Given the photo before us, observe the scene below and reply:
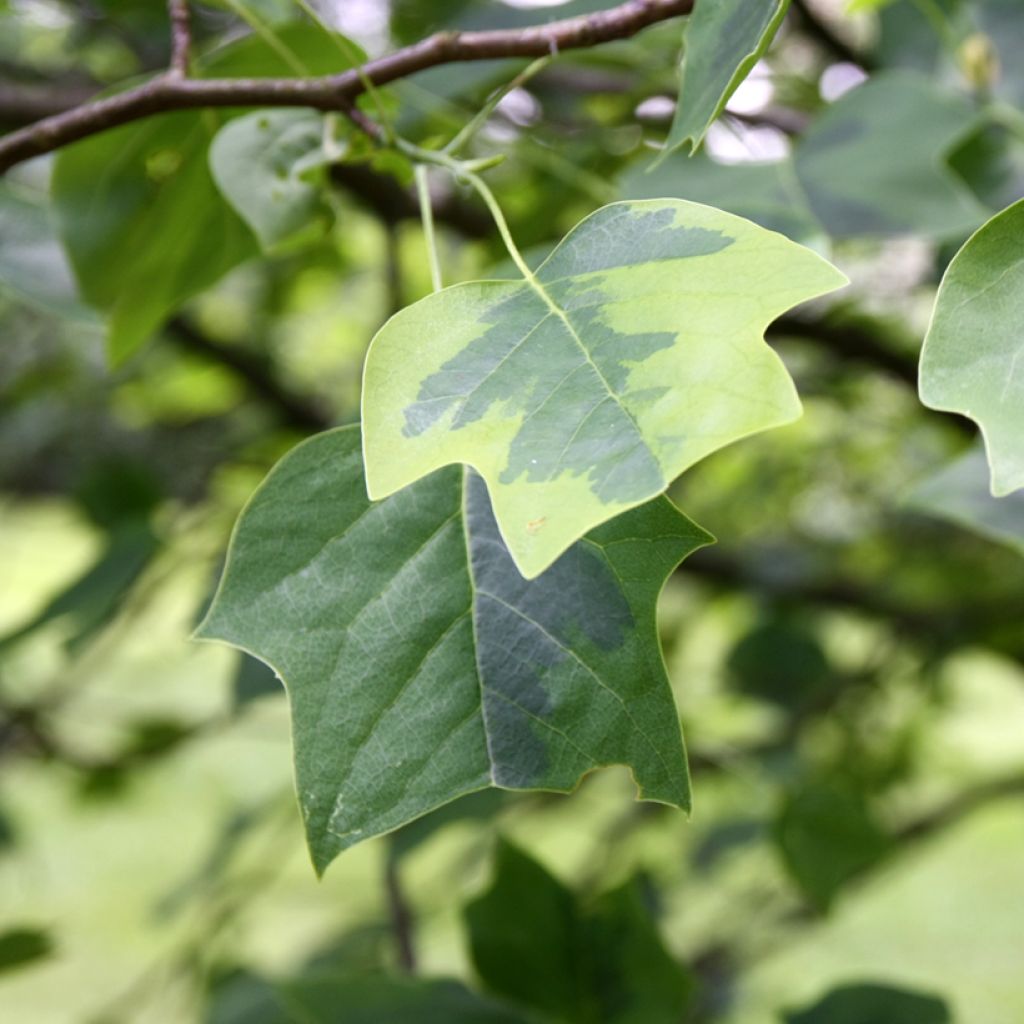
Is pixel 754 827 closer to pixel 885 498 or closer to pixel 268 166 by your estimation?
pixel 885 498

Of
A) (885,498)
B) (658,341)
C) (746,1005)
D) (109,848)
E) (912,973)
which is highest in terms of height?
(658,341)

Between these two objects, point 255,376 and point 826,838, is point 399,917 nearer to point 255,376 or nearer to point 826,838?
point 826,838

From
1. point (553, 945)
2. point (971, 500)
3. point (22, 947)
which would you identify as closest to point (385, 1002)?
point (553, 945)

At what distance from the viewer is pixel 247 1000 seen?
69 cm

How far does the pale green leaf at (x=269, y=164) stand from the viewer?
39 cm

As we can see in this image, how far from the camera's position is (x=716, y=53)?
0.30m

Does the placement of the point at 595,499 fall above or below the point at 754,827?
above

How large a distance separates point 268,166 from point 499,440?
0.60 feet

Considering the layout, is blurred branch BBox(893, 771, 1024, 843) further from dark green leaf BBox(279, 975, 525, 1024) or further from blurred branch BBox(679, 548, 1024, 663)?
dark green leaf BBox(279, 975, 525, 1024)

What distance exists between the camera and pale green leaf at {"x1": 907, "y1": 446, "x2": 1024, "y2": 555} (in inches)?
17.2

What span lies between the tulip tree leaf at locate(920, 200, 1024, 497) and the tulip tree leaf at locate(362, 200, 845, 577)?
3 centimetres

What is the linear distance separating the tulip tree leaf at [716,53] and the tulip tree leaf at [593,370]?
0.03 m

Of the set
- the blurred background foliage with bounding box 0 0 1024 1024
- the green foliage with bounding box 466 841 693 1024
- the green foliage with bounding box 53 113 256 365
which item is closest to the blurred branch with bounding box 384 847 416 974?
the blurred background foliage with bounding box 0 0 1024 1024

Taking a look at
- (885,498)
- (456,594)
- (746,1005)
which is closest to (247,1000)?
(456,594)
